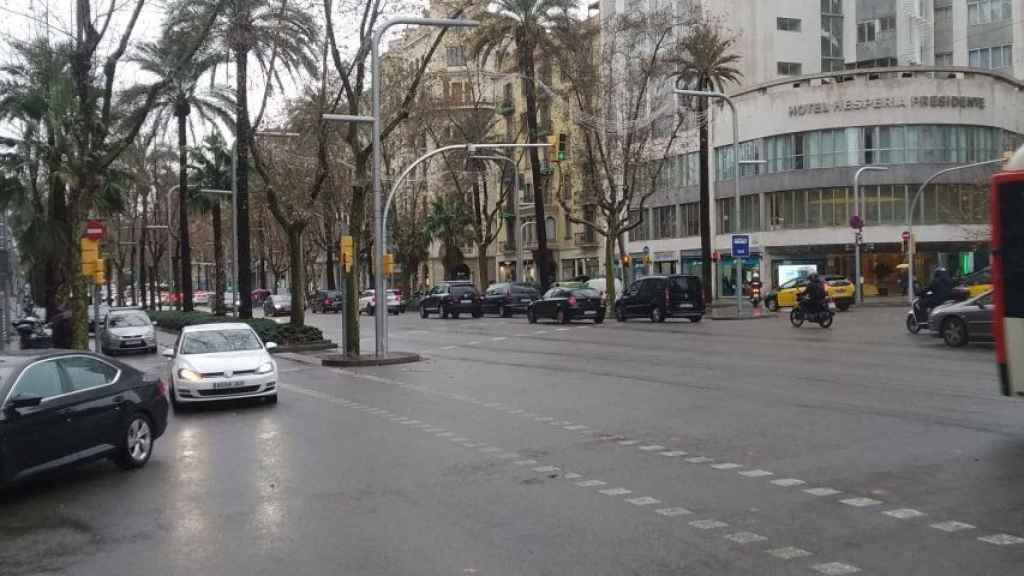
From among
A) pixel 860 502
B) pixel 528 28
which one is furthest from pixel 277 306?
pixel 860 502

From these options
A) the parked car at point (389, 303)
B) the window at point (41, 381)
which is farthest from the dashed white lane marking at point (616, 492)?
the parked car at point (389, 303)

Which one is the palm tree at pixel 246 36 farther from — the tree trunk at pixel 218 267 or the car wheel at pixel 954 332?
the car wheel at pixel 954 332

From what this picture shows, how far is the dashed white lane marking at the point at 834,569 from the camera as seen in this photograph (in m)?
6.04

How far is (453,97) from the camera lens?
5828 centimetres

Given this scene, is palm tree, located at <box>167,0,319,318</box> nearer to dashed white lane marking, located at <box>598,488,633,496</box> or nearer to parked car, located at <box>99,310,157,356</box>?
parked car, located at <box>99,310,157,356</box>

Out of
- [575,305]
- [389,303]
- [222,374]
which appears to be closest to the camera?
[222,374]

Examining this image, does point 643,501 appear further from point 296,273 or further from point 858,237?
point 858,237

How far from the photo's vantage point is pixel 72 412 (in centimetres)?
944

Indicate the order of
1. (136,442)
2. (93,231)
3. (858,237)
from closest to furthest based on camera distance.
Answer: (136,442) → (93,231) → (858,237)

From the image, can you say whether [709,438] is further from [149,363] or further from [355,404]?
[149,363]

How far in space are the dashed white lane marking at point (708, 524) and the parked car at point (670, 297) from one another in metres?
29.4

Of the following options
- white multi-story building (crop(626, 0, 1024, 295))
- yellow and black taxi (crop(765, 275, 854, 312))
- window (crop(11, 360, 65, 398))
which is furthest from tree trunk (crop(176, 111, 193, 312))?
window (crop(11, 360, 65, 398))

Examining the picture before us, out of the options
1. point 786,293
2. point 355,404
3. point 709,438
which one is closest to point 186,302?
point 786,293

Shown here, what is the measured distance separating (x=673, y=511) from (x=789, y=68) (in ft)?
208
